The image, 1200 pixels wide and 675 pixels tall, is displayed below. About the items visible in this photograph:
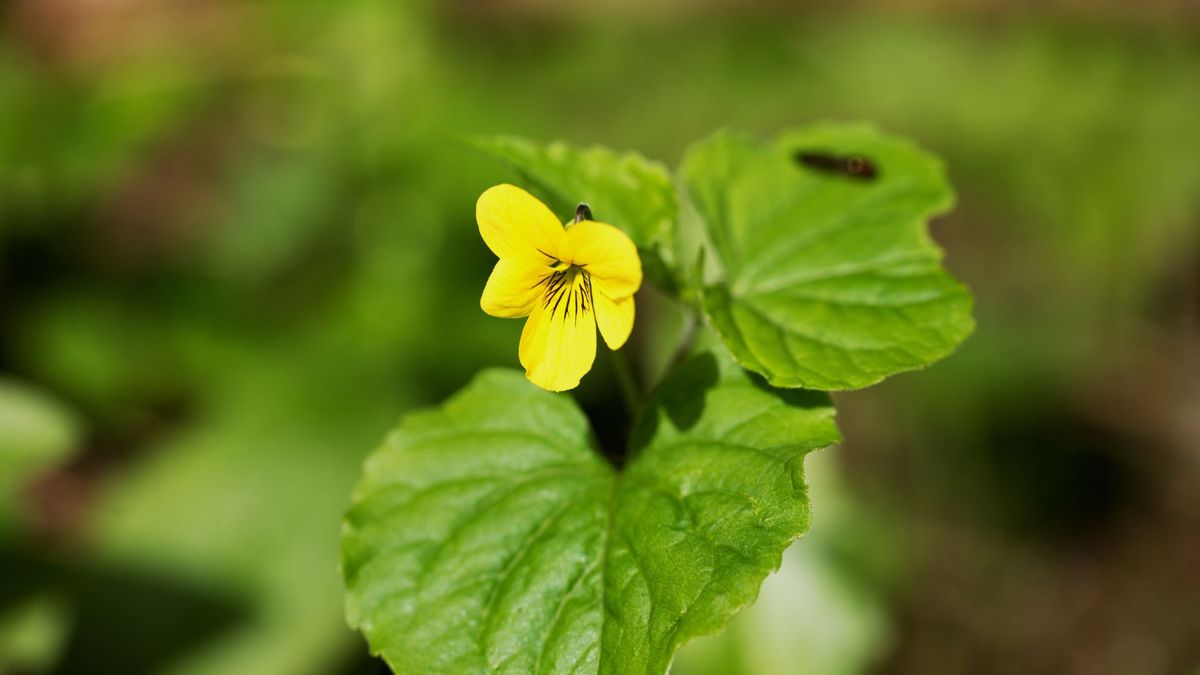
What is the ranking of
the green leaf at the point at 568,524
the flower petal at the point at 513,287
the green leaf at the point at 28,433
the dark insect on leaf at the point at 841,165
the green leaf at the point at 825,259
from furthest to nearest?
the green leaf at the point at 28,433, the dark insect on leaf at the point at 841,165, the green leaf at the point at 825,259, the flower petal at the point at 513,287, the green leaf at the point at 568,524

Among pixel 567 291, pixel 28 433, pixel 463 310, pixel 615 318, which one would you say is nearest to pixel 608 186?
pixel 567 291

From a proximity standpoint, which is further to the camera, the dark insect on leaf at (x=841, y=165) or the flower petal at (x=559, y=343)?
the dark insect on leaf at (x=841, y=165)

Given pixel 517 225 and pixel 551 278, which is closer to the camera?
pixel 517 225

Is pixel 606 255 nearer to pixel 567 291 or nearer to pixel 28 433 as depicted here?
pixel 567 291

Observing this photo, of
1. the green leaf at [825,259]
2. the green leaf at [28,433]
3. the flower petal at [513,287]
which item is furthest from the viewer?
the green leaf at [28,433]

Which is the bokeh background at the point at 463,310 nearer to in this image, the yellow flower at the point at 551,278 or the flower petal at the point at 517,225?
the yellow flower at the point at 551,278

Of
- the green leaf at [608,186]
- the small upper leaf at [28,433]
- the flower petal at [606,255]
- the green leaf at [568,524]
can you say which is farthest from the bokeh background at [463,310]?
the flower petal at [606,255]

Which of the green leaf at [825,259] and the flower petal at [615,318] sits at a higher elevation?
the flower petal at [615,318]
